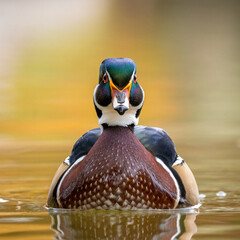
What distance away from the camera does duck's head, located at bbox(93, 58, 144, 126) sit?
22.4ft

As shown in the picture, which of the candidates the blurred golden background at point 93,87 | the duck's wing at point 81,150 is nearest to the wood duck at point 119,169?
the duck's wing at point 81,150

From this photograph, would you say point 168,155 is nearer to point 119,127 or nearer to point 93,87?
point 119,127

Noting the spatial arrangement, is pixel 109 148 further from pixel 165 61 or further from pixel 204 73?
pixel 165 61

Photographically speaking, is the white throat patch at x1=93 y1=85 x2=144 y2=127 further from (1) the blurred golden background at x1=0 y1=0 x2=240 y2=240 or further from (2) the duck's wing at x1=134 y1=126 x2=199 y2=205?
(1) the blurred golden background at x1=0 y1=0 x2=240 y2=240

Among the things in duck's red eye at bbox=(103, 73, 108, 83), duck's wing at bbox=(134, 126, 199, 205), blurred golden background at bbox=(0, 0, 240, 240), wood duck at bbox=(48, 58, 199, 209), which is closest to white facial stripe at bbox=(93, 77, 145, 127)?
wood duck at bbox=(48, 58, 199, 209)

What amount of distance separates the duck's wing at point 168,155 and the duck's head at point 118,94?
360mm

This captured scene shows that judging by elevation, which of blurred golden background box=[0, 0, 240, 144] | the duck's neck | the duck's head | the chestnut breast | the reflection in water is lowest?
the reflection in water

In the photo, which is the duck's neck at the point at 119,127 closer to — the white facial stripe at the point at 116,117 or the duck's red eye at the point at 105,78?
the white facial stripe at the point at 116,117

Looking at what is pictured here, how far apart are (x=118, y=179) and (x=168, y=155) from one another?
78 centimetres

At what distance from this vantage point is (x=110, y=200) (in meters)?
6.81

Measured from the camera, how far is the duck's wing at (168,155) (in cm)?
734

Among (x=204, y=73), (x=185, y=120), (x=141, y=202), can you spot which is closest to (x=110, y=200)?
(x=141, y=202)

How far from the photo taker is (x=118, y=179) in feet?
22.4

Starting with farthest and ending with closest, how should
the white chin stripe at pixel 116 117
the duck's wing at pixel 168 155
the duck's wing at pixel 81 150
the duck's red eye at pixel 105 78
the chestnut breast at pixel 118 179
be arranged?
the duck's wing at pixel 81 150
the duck's wing at pixel 168 155
the white chin stripe at pixel 116 117
the duck's red eye at pixel 105 78
the chestnut breast at pixel 118 179
